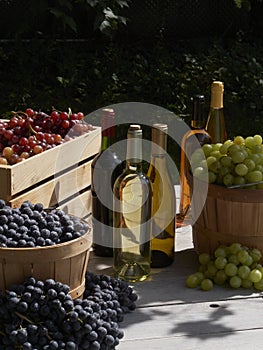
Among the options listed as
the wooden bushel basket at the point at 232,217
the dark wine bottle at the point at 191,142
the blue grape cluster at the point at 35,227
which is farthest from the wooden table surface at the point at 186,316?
the dark wine bottle at the point at 191,142

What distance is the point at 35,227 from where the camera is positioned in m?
1.44

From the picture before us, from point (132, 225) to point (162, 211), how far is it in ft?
0.54

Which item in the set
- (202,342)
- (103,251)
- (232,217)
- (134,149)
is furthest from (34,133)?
(202,342)

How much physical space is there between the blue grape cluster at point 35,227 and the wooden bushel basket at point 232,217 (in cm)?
36

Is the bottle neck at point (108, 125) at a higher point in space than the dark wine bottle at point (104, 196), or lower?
higher

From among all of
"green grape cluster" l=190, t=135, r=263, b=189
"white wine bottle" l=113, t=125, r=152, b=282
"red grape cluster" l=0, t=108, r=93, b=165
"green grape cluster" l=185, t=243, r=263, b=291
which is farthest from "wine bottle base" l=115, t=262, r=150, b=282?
"red grape cluster" l=0, t=108, r=93, b=165

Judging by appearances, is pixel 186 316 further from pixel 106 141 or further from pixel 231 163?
pixel 106 141

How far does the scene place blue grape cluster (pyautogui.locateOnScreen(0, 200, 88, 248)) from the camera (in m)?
1.41

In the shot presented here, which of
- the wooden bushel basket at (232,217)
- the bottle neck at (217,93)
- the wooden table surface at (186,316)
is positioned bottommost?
the wooden table surface at (186,316)

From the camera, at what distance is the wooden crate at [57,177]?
5.92 feet

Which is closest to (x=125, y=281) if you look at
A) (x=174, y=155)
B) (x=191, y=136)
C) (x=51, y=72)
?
(x=191, y=136)

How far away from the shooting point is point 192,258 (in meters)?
1.85

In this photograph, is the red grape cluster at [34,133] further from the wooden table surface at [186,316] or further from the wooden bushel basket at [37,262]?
the wooden bushel basket at [37,262]

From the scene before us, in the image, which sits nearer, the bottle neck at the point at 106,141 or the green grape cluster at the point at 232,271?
the green grape cluster at the point at 232,271
